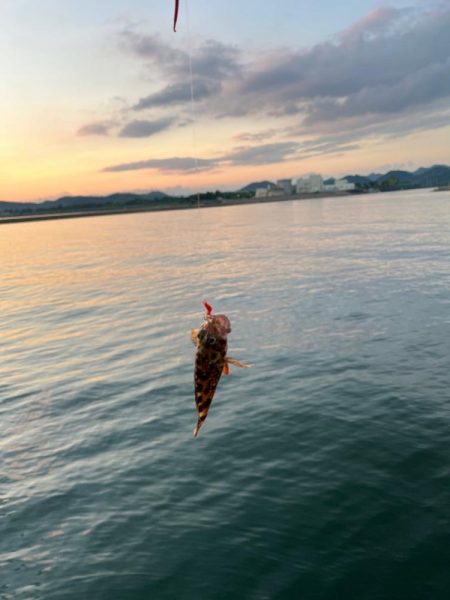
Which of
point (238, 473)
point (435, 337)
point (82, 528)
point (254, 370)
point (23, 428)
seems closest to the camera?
point (82, 528)

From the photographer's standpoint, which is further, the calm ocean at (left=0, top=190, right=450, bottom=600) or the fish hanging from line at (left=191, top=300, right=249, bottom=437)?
the calm ocean at (left=0, top=190, right=450, bottom=600)

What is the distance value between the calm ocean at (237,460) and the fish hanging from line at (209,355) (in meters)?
4.23

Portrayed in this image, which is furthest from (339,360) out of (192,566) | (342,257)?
(342,257)

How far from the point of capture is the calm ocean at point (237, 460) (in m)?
10.0

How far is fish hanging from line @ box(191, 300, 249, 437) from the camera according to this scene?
287 inches

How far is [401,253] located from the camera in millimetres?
57688

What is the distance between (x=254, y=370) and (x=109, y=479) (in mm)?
9412

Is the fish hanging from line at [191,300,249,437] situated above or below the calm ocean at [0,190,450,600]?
above

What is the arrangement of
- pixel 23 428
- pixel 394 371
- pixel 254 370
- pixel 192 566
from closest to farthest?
pixel 192 566 < pixel 23 428 < pixel 394 371 < pixel 254 370

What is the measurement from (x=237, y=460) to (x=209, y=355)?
749 cm

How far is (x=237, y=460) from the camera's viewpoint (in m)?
14.1

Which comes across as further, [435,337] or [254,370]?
[435,337]

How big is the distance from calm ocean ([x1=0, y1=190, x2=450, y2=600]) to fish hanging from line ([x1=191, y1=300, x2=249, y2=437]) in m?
4.23

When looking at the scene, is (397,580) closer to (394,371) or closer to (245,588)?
(245,588)
